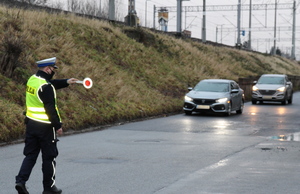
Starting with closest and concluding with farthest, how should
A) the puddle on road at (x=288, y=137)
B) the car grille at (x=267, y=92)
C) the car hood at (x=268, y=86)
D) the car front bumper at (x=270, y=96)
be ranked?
the puddle on road at (x=288, y=137) < the car front bumper at (x=270, y=96) < the car grille at (x=267, y=92) < the car hood at (x=268, y=86)

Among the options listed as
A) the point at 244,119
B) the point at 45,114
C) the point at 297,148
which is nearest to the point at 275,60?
the point at 244,119

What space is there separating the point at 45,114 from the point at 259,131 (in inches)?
420

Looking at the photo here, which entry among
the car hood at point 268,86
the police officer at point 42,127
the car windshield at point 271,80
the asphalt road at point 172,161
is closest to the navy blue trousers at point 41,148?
the police officer at point 42,127

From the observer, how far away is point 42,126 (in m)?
7.48

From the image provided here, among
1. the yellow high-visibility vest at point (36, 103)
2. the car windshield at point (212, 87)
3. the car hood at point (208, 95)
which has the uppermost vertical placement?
the yellow high-visibility vest at point (36, 103)

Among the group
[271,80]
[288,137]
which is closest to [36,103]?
[288,137]

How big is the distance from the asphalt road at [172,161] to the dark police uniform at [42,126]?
1.76 feet

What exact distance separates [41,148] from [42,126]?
298mm

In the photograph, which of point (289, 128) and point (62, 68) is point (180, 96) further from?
point (289, 128)

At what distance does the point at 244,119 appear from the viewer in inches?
853

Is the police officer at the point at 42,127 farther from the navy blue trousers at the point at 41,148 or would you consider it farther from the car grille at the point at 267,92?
the car grille at the point at 267,92

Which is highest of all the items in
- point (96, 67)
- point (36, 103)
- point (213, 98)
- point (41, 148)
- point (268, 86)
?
point (96, 67)

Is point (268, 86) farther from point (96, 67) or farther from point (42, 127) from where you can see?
point (42, 127)

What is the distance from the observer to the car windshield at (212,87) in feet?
79.0
